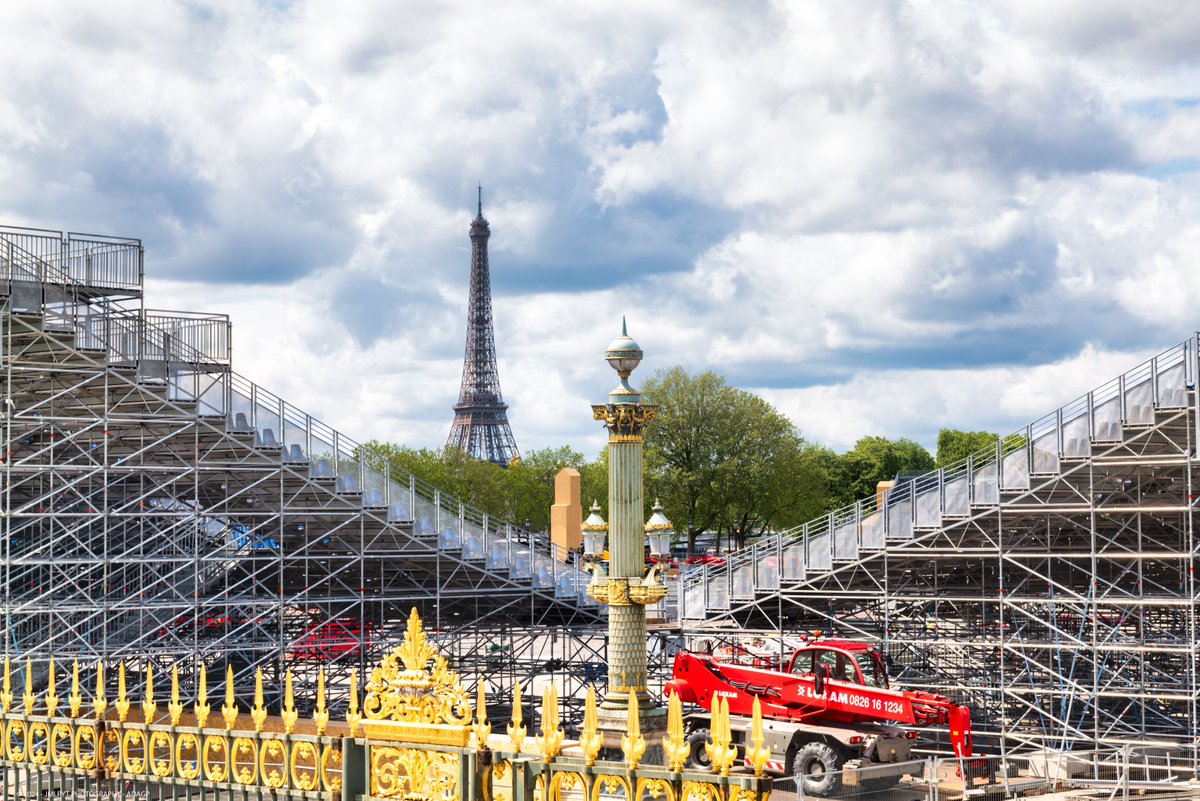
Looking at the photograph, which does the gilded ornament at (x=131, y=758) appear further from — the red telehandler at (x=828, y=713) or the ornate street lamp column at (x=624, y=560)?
the red telehandler at (x=828, y=713)

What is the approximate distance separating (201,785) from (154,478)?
26448 mm

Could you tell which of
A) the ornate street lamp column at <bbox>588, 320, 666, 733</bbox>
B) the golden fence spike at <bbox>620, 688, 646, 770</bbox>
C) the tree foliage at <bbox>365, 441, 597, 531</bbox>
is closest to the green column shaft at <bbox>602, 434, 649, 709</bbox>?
the ornate street lamp column at <bbox>588, 320, 666, 733</bbox>

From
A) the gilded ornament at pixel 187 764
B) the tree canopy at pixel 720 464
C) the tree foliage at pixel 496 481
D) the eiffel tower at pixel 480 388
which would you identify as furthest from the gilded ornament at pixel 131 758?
the eiffel tower at pixel 480 388

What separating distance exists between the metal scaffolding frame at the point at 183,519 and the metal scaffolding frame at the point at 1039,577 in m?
5.99

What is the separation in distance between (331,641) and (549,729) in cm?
2909

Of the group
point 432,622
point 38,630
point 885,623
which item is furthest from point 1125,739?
point 38,630

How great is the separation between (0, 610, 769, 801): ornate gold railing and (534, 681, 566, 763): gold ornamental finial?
0.01 meters

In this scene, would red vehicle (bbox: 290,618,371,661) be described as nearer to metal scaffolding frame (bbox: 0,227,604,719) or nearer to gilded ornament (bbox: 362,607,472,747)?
metal scaffolding frame (bbox: 0,227,604,719)

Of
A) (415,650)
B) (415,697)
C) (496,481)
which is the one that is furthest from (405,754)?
(496,481)

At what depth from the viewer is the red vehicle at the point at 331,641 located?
1436 inches

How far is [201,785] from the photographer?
11.1 m

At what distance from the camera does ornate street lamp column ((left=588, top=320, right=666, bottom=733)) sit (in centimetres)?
2338

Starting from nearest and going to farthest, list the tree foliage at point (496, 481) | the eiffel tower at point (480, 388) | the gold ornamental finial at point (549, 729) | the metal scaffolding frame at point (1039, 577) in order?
the gold ornamental finial at point (549, 729), the metal scaffolding frame at point (1039, 577), the tree foliage at point (496, 481), the eiffel tower at point (480, 388)

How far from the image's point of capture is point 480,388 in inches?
4385
